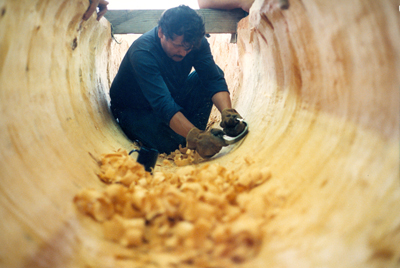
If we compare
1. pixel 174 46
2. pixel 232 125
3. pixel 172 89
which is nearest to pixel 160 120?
pixel 172 89

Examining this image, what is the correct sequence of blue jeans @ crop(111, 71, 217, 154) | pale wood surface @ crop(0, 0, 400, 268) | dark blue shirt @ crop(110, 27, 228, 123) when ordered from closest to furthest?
pale wood surface @ crop(0, 0, 400, 268)
dark blue shirt @ crop(110, 27, 228, 123)
blue jeans @ crop(111, 71, 217, 154)

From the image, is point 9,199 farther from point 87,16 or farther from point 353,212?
point 87,16

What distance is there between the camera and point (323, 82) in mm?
833

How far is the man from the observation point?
5.07ft

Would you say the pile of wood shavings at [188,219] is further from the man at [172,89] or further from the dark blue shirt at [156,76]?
the dark blue shirt at [156,76]

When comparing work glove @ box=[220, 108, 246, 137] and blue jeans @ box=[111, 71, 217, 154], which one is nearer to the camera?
work glove @ box=[220, 108, 246, 137]

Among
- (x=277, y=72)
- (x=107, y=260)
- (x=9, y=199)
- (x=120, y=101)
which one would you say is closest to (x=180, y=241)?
(x=107, y=260)

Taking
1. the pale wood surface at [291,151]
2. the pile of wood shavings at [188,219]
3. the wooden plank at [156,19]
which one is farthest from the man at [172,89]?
the pile of wood shavings at [188,219]

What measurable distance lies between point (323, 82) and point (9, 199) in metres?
0.98

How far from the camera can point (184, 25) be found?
1.58 metres

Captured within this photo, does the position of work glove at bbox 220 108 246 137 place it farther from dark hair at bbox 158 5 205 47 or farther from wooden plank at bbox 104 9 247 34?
wooden plank at bbox 104 9 247 34

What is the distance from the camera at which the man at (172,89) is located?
1.54 meters

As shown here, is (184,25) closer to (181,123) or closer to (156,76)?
(156,76)

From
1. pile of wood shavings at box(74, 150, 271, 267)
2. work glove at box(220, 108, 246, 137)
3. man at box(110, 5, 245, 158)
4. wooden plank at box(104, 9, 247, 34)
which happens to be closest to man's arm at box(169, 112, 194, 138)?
man at box(110, 5, 245, 158)
